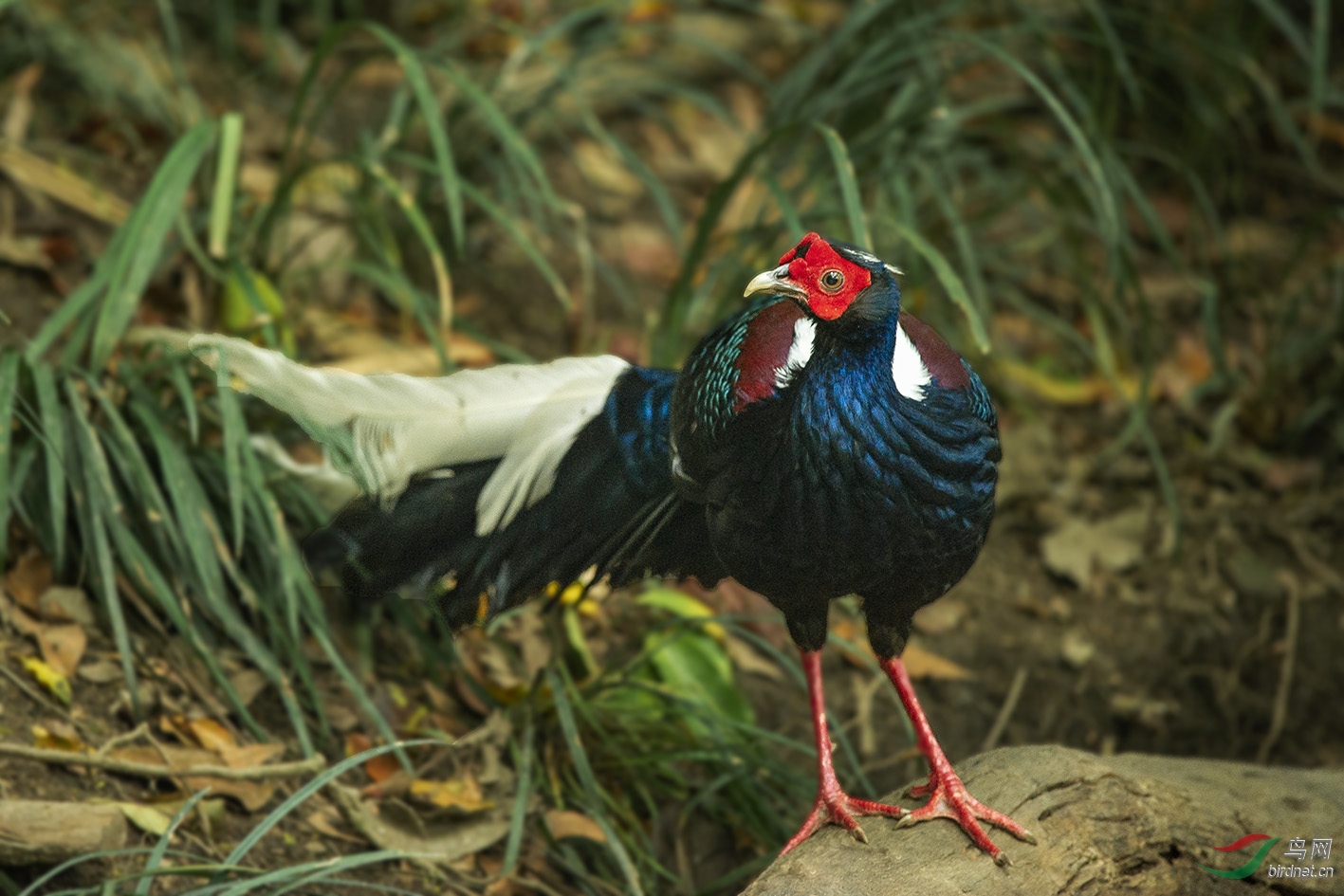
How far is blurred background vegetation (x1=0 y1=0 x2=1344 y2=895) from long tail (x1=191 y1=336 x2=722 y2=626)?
18.0 inches

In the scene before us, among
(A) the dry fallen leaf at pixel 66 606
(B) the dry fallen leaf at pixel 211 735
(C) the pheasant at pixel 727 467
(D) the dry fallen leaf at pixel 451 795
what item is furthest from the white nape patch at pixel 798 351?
(A) the dry fallen leaf at pixel 66 606

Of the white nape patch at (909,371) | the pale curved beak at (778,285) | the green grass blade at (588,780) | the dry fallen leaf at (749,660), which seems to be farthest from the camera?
the dry fallen leaf at (749,660)

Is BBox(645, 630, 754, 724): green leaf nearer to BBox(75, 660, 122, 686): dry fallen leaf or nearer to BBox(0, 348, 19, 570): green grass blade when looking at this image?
BBox(75, 660, 122, 686): dry fallen leaf

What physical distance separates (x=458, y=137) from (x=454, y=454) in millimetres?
2017

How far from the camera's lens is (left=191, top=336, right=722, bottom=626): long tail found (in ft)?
7.93

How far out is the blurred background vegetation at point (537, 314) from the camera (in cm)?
287

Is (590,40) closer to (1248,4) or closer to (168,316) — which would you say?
(168,316)

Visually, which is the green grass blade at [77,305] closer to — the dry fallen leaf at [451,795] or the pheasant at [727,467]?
the pheasant at [727,467]

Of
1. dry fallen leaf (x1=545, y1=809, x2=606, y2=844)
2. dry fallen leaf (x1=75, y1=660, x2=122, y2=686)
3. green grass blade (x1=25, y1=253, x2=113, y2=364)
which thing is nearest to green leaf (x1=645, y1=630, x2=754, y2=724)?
dry fallen leaf (x1=545, y1=809, x2=606, y2=844)

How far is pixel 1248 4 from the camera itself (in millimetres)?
4809

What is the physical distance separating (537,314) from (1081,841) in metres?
2.87

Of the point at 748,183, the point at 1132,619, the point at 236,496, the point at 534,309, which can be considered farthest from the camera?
the point at 748,183

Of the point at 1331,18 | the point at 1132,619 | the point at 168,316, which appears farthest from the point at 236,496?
the point at 1331,18

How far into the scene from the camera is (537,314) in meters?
4.64
